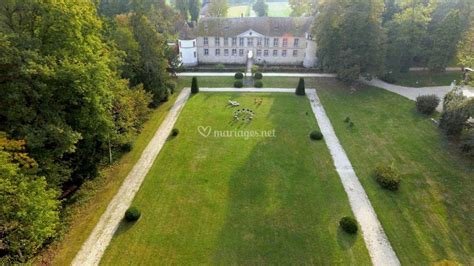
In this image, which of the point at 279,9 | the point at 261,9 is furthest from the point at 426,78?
the point at 279,9

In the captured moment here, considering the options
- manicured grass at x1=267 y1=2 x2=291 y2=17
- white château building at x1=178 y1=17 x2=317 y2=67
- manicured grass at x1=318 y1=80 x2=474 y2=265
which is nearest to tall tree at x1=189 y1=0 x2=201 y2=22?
white château building at x1=178 y1=17 x2=317 y2=67

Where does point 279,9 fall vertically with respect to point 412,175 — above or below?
above

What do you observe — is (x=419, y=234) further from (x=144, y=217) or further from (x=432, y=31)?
(x=432, y=31)

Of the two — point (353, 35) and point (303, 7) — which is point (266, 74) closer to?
point (353, 35)

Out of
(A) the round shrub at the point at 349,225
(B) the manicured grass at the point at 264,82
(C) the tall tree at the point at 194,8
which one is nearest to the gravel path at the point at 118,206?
(B) the manicured grass at the point at 264,82

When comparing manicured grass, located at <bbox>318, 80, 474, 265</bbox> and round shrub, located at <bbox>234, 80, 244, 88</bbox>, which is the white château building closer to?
round shrub, located at <bbox>234, 80, 244, 88</bbox>

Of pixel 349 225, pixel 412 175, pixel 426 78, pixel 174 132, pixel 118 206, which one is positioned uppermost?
pixel 426 78

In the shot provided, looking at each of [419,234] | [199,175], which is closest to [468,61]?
[419,234]
